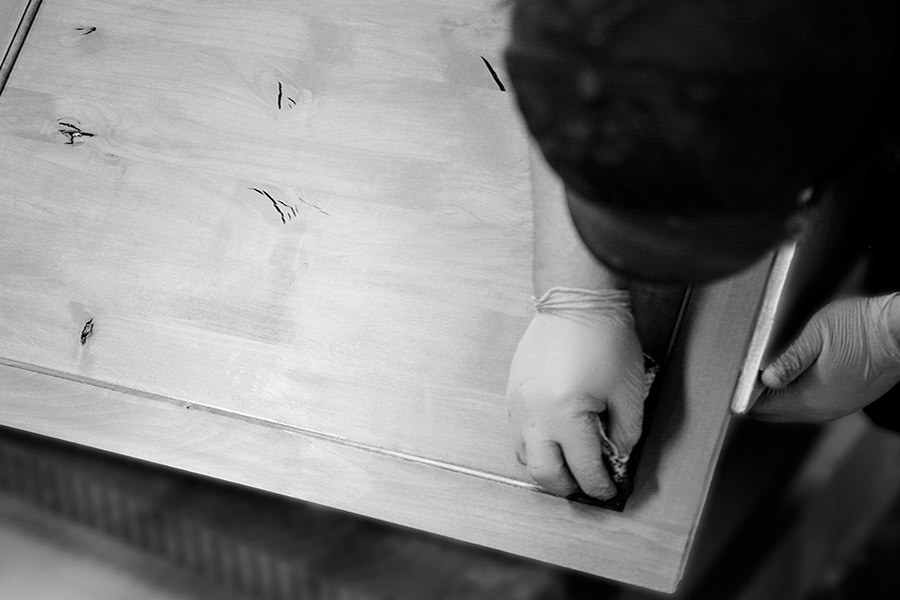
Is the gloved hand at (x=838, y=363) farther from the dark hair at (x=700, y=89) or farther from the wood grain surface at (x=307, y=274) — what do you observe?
the dark hair at (x=700, y=89)

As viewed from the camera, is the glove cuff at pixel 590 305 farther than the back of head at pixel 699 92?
Yes

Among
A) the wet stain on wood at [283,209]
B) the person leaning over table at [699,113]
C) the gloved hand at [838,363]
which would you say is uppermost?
the person leaning over table at [699,113]

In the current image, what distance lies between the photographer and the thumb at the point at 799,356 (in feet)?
2.61

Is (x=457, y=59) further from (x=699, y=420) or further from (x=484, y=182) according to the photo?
(x=699, y=420)

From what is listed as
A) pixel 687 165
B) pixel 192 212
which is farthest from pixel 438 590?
pixel 687 165

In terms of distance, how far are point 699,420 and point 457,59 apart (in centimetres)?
41

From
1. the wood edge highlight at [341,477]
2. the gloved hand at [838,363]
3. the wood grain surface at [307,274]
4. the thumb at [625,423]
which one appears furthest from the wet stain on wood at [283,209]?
the gloved hand at [838,363]

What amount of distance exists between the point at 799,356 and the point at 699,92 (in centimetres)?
46

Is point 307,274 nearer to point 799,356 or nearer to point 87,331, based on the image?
point 87,331

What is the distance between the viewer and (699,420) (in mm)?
741

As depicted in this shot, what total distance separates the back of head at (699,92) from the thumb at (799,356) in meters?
0.37

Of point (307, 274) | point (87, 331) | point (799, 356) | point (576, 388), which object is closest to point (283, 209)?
point (307, 274)

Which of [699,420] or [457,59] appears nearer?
[699,420]

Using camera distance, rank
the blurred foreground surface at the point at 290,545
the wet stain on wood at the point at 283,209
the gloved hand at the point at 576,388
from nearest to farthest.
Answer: the gloved hand at the point at 576,388 < the wet stain on wood at the point at 283,209 < the blurred foreground surface at the point at 290,545
